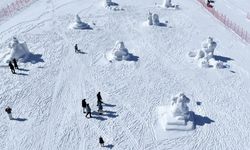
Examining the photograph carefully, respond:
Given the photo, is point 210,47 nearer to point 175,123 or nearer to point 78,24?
point 175,123

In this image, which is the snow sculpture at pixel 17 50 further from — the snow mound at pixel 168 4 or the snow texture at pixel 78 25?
the snow mound at pixel 168 4

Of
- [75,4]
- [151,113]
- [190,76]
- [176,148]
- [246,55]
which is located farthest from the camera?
[75,4]

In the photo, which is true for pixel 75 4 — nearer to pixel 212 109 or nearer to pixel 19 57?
pixel 19 57

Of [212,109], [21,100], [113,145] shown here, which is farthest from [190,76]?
[21,100]

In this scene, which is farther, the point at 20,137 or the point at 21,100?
Result: the point at 21,100

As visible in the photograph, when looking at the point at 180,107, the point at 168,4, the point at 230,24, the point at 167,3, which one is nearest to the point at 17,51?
the point at 180,107

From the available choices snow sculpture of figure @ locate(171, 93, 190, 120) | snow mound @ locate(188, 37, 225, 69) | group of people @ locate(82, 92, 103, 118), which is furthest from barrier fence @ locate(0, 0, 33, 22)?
snow sculpture of figure @ locate(171, 93, 190, 120)
